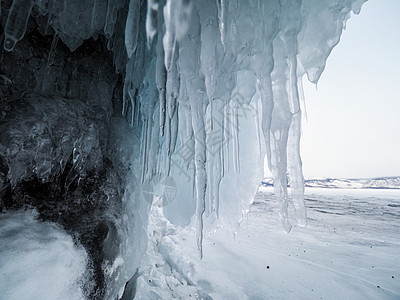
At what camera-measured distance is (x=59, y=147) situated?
7.68 feet

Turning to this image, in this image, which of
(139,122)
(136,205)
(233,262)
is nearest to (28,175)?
(136,205)

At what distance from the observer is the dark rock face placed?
6.70ft

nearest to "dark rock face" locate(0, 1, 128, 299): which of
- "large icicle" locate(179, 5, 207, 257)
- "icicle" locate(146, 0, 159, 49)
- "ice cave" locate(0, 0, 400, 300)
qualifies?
"ice cave" locate(0, 0, 400, 300)

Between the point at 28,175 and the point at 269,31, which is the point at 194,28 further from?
the point at 28,175

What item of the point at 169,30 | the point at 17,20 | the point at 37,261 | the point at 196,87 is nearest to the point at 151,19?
the point at 169,30

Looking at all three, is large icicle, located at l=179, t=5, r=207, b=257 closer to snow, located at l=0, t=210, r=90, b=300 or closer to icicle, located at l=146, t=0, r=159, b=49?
icicle, located at l=146, t=0, r=159, b=49

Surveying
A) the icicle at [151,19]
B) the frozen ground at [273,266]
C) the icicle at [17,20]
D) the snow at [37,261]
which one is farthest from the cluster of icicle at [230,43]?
the frozen ground at [273,266]

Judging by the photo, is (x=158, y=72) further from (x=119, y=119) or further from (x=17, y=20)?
(x=119, y=119)

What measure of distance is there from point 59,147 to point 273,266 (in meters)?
4.72

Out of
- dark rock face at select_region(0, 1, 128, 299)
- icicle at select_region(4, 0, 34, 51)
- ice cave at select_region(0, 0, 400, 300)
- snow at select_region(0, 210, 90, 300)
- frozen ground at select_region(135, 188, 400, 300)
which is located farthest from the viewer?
frozen ground at select_region(135, 188, 400, 300)

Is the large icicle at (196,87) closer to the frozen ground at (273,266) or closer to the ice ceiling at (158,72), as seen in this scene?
the ice ceiling at (158,72)

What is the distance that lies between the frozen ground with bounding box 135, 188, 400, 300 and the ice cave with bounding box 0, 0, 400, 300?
0.06 m

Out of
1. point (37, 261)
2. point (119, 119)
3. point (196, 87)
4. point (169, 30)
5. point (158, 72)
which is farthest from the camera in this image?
point (119, 119)

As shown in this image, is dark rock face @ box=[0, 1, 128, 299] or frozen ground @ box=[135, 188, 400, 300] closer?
dark rock face @ box=[0, 1, 128, 299]
